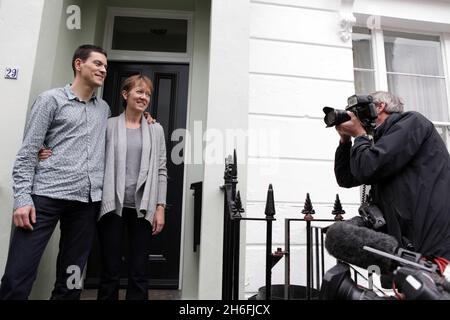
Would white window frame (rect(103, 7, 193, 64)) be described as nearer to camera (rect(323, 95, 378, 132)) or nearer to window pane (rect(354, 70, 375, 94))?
window pane (rect(354, 70, 375, 94))

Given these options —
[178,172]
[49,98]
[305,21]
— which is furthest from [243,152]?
[305,21]

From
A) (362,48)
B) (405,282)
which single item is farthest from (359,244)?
(362,48)

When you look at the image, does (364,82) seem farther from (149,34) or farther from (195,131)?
(149,34)

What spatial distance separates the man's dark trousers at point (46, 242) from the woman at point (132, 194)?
126 millimetres

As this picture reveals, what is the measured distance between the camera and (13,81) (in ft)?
7.17

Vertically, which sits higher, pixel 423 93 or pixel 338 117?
pixel 423 93

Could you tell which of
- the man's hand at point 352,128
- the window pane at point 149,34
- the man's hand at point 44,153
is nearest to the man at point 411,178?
the man's hand at point 352,128

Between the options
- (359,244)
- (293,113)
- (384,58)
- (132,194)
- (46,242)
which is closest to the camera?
(359,244)

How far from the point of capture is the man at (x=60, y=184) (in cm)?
180

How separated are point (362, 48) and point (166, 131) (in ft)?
8.16

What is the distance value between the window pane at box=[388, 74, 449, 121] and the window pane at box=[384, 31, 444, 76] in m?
0.10

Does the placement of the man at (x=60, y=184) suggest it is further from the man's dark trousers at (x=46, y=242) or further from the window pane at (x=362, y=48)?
the window pane at (x=362, y=48)

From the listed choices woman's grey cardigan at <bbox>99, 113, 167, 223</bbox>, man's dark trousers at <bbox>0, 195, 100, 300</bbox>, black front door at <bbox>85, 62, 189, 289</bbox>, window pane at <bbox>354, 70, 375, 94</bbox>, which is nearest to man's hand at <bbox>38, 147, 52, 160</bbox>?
man's dark trousers at <bbox>0, 195, 100, 300</bbox>

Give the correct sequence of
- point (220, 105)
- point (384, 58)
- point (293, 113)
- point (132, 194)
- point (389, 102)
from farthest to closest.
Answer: point (384, 58)
point (293, 113)
point (220, 105)
point (132, 194)
point (389, 102)
